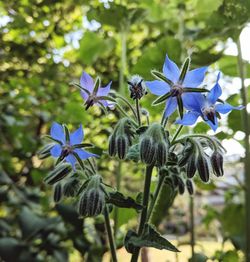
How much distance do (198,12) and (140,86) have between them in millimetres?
515

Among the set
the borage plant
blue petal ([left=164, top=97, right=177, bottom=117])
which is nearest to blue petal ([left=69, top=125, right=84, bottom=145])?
the borage plant

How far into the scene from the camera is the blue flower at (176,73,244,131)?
0.42 m

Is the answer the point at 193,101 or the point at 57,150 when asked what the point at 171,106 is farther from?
the point at 57,150

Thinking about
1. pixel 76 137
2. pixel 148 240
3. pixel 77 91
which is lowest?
pixel 148 240

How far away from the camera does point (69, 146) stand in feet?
1.55

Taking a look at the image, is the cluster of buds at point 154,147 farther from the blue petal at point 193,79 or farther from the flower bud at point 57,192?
the flower bud at point 57,192

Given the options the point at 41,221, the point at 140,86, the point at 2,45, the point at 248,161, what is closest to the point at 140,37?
the point at 2,45

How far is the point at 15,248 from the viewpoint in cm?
84

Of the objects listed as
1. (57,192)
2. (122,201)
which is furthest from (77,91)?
(122,201)

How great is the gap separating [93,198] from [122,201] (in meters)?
0.03

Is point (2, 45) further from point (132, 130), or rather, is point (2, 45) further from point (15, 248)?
point (132, 130)

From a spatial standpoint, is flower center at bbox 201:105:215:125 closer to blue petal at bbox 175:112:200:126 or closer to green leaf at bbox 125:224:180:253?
blue petal at bbox 175:112:200:126

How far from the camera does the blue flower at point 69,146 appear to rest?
468 millimetres

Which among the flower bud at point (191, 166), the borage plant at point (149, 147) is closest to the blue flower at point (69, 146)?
the borage plant at point (149, 147)
